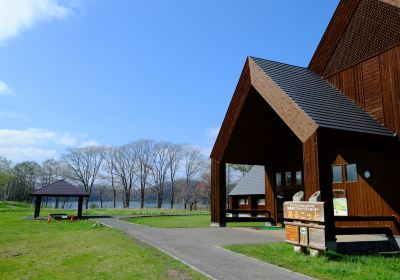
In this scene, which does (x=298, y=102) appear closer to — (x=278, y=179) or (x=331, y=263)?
(x=331, y=263)

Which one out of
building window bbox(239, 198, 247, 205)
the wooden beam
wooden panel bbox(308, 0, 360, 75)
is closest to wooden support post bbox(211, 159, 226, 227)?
the wooden beam

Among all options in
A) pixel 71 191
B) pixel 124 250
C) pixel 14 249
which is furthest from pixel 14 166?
pixel 124 250

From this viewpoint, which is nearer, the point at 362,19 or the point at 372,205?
the point at 372,205

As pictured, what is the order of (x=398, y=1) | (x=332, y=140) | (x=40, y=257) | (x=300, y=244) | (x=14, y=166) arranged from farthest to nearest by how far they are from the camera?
(x=14, y=166) < (x=398, y=1) < (x=40, y=257) < (x=332, y=140) < (x=300, y=244)

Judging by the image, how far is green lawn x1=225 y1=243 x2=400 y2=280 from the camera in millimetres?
→ 6917

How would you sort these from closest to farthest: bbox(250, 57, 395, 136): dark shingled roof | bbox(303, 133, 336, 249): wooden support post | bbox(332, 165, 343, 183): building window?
bbox(303, 133, 336, 249): wooden support post, bbox(250, 57, 395, 136): dark shingled roof, bbox(332, 165, 343, 183): building window

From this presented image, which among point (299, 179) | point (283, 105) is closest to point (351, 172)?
point (299, 179)

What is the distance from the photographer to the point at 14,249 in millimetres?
13406

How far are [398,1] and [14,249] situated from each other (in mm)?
17051

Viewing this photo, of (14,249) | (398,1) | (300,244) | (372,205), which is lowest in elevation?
(14,249)

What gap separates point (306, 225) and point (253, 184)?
22.7m

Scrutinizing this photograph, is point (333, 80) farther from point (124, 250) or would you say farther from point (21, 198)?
point (21, 198)

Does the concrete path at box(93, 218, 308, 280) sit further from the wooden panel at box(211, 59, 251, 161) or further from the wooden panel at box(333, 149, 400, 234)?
the wooden panel at box(211, 59, 251, 161)

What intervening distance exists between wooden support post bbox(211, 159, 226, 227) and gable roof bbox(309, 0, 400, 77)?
262 inches
